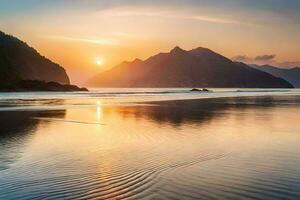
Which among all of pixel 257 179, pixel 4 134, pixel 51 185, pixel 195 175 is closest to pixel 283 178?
pixel 257 179

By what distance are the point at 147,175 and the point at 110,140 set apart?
1027 cm

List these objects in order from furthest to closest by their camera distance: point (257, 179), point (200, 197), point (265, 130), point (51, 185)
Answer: point (265, 130)
point (257, 179)
point (51, 185)
point (200, 197)

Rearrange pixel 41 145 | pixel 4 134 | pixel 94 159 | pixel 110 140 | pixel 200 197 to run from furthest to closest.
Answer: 1. pixel 4 134
2. pixel 110 140
3. pixel 41 145
4. pixel 94 159
5. pixel 200 197

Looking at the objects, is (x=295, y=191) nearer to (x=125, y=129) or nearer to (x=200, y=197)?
(x=200, y=197)

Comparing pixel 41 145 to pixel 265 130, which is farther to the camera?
pixel 265 130

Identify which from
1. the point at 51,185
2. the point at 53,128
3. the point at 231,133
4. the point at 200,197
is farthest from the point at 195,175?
the point at 53,128

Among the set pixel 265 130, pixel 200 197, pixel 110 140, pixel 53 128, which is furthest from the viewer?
pixel 53 128

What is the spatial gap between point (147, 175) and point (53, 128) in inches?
730

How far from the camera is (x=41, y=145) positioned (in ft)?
70.6

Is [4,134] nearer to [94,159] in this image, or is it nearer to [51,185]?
[94,159]

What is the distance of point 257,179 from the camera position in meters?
13.2

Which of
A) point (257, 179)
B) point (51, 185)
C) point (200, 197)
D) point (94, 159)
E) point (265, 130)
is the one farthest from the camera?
point (265, 130)

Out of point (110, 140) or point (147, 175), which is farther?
point (110, 140)

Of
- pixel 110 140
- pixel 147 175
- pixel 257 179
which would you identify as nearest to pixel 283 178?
pixel 257 179
